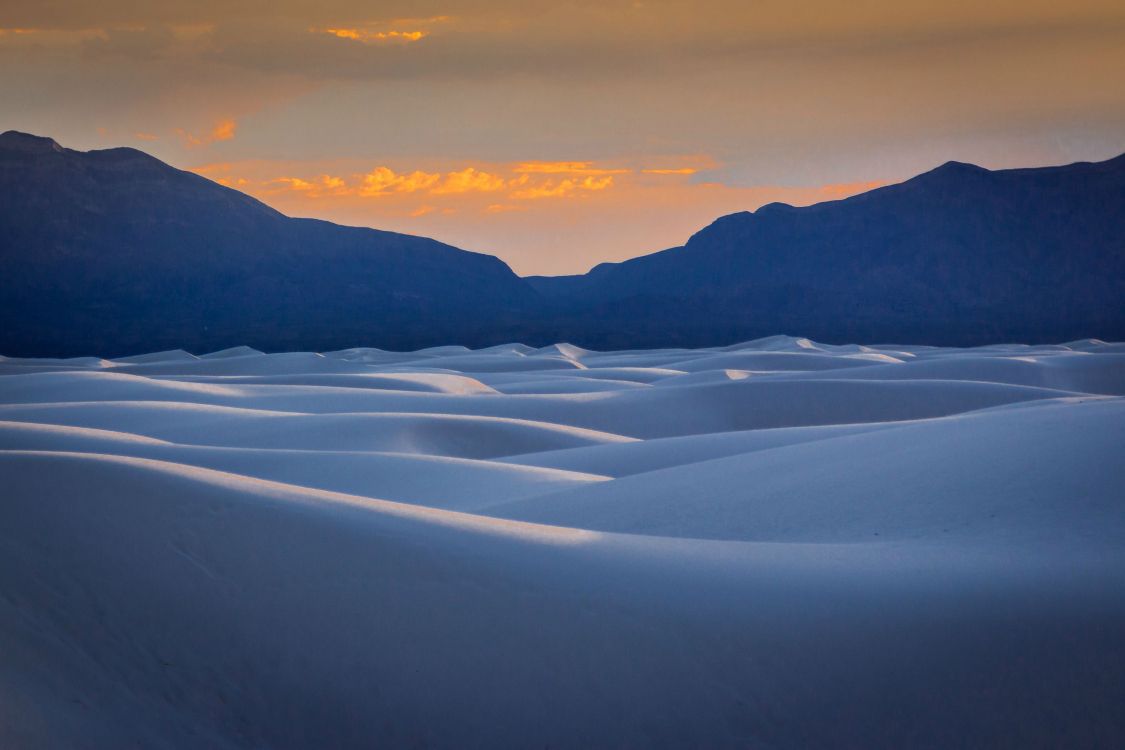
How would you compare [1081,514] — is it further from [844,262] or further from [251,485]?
[844,262]

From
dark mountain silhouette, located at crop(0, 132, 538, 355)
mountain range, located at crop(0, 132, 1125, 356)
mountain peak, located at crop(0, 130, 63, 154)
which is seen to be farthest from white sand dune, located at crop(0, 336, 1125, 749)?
mountain peak, located at crop(0, 130, 63, 154)

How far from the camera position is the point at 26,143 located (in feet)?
391

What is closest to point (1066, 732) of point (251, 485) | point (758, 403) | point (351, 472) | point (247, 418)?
point (251, 485)

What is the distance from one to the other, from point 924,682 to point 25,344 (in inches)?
3680

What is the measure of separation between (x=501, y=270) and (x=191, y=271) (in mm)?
41403

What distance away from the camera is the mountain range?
319 feet

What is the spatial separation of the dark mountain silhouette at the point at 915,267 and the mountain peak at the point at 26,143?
62876mm

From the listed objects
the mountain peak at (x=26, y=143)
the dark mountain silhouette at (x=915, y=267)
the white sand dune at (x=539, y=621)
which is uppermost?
the mountain peak at (x=26, y=143)

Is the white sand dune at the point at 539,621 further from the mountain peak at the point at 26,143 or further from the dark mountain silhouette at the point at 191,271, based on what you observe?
the mountain peak at the point at 26,143

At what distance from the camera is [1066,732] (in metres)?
3.38

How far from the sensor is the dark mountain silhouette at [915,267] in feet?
336

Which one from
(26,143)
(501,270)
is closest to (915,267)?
(501,270)

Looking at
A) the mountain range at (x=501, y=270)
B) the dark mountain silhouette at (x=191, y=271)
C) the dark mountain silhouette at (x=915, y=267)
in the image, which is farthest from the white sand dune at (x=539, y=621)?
the dark mountain silhouette at (x=915, y=267)

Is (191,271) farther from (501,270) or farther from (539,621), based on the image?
(539,621)
